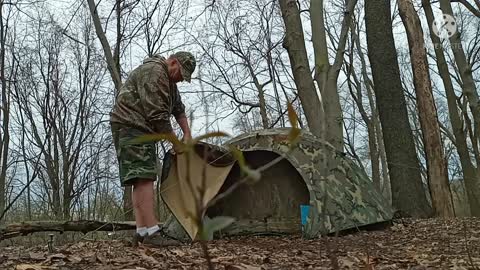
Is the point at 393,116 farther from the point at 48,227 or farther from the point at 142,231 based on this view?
the point at 48,227

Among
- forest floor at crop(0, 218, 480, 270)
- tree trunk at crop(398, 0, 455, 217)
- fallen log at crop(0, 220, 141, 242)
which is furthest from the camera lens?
tree trunk at crop(398, 0, 455, 217)

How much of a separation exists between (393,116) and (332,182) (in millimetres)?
2304

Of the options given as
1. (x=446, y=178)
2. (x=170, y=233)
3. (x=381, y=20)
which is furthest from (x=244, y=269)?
(x=381, y=20)

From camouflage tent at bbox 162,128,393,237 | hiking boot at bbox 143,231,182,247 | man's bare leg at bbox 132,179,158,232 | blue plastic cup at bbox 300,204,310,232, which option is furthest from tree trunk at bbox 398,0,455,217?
man's bare leg at bbox 132,179,158,232

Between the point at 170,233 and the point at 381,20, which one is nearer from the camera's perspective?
the point at 170,233

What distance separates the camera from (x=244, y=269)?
2516 mm

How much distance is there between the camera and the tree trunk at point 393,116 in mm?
6809

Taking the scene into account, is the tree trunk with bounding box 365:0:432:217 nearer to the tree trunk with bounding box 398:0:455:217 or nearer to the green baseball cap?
the tree trunk with bounding box 398:0:455:217

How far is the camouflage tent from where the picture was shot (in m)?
5.09

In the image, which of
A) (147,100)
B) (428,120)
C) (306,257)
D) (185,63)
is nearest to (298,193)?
(185,63)

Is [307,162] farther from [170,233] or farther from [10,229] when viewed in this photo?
[10,229]

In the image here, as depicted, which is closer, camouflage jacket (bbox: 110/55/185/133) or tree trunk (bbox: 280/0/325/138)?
camouflage jacket (bbox: 110/55/185/133)

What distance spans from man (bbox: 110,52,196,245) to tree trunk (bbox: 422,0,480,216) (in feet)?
29.2

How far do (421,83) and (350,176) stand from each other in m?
2.78
